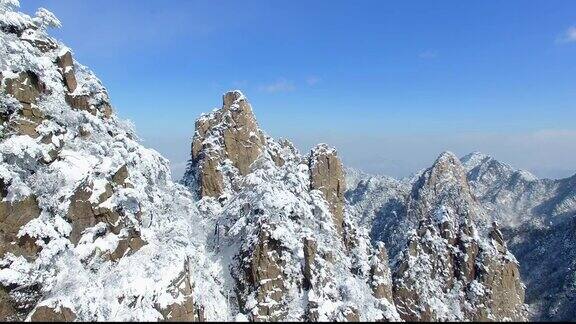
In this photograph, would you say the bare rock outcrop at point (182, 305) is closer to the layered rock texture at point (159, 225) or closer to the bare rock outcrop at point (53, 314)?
the layered rock texture at point (159, 225)

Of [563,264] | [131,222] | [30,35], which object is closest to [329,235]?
[131,222]

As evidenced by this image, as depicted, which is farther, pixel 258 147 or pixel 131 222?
pixel 258 147

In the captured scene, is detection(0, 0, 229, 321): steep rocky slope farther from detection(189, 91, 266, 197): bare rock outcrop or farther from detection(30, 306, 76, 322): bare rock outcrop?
detection(189, 91, 266, 197): bare rock outcrop

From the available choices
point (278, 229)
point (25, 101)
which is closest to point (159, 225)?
point (278, 229)

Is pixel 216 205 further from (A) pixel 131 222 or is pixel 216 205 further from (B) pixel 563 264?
(B) pixel 563 264

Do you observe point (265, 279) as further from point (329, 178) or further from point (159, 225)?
point (329, 178)

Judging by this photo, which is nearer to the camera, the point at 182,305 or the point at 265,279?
the point at 182,305
